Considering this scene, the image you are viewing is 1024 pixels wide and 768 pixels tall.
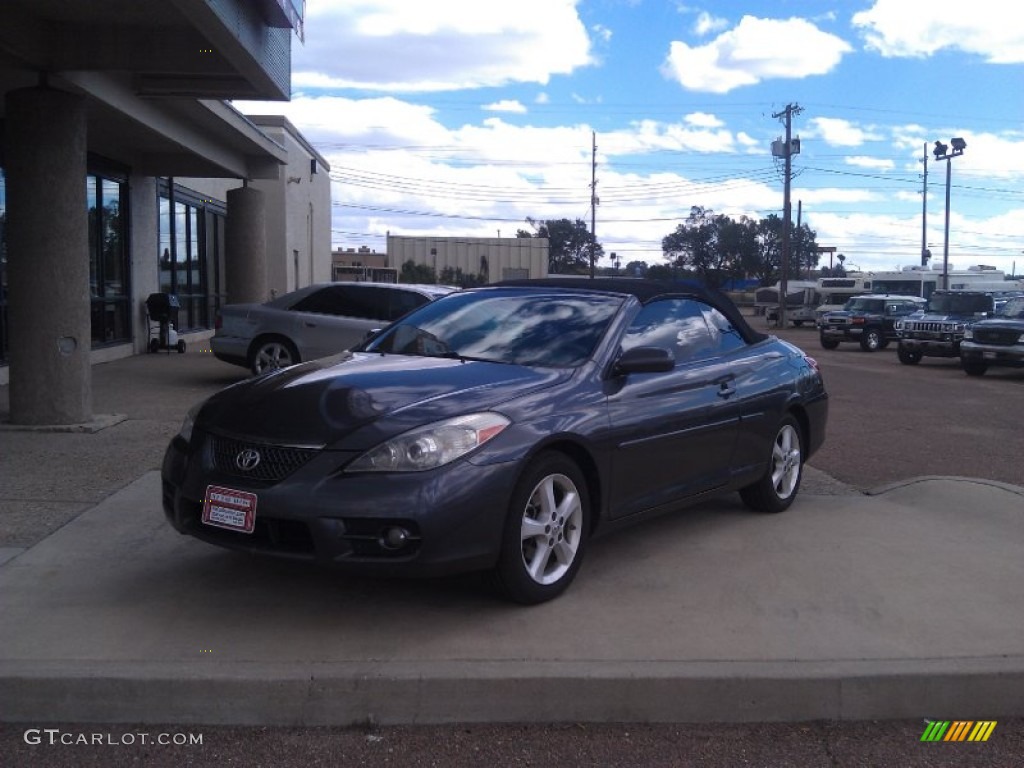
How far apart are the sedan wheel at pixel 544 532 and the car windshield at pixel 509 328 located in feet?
2.26

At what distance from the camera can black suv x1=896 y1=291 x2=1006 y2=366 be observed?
2280 centimetres

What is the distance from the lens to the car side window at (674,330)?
18.5 ft

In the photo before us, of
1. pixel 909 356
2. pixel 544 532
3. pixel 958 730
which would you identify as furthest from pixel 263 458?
pixel 909 356

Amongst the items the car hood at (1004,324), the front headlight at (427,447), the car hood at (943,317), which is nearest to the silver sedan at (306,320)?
the front headlight at (427,447)

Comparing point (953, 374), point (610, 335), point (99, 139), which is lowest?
point (953, 374)

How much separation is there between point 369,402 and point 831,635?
233cm

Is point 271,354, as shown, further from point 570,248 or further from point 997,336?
point 570,248

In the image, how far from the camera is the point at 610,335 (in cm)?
Answer: 538

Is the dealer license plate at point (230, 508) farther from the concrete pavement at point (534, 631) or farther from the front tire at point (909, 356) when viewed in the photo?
the front tire at point (909, 356)

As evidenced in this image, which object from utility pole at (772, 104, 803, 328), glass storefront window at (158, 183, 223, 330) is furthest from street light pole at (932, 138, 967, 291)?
glass storefront window at (158, 183, 223, 330)

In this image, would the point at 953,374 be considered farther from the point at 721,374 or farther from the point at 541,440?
the point at 541,440

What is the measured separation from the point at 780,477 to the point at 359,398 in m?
3.36

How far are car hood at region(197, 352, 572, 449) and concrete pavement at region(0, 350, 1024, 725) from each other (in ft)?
2.80

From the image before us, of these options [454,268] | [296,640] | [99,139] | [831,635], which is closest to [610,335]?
[831,635]
